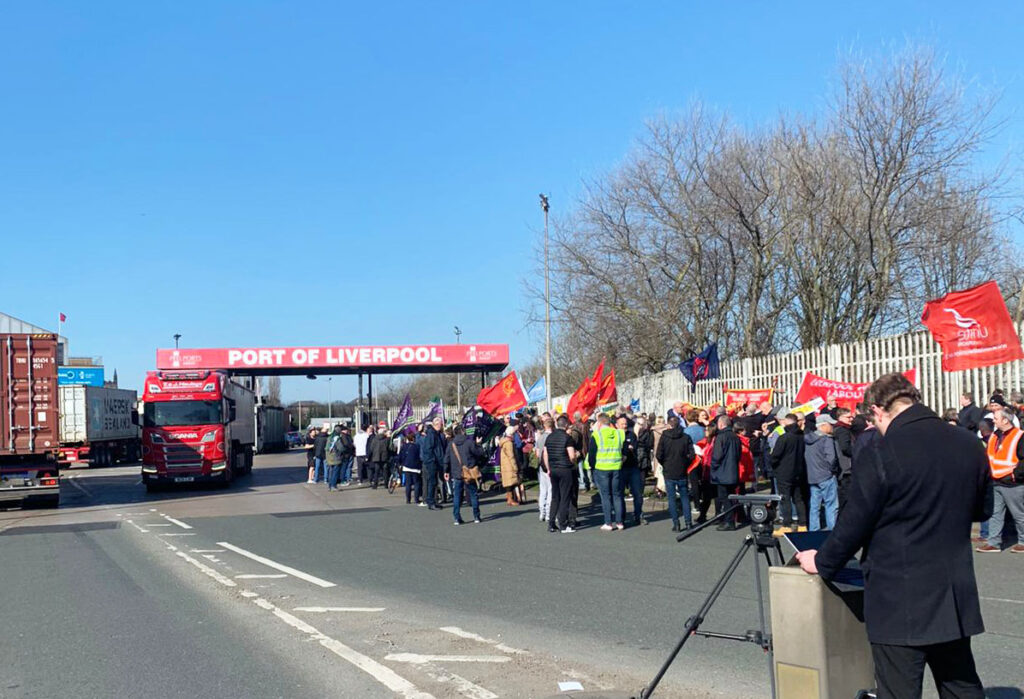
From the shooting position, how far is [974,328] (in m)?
15.2

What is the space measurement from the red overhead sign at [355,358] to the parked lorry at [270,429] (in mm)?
15537

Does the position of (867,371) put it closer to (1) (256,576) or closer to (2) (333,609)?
(1) (256,576)

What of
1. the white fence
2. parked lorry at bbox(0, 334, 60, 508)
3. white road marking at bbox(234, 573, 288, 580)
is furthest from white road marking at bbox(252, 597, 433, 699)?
parked lorry at bbox(0, 334, 60, 508)

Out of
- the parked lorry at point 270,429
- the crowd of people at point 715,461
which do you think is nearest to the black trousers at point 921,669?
the crowd of people at point 715,461

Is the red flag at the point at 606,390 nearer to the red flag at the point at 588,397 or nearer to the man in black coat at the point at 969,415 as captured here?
the red flag at the point at 588,397

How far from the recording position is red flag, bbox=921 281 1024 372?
1488 centimetres

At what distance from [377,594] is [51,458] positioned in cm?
1704

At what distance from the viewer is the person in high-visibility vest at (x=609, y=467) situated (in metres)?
16.2

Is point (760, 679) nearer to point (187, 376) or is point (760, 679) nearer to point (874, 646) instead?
point (874, 646)

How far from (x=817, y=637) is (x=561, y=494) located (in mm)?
11775

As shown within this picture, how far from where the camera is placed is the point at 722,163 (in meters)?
28.0

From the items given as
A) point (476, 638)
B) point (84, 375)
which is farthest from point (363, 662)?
point (84, 375)

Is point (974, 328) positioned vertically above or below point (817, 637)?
above

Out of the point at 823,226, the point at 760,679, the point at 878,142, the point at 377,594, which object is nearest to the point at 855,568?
the point at 760,679
